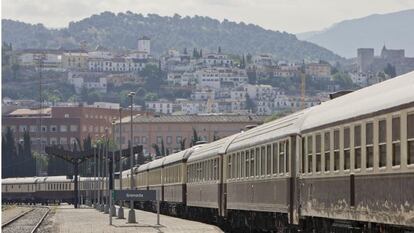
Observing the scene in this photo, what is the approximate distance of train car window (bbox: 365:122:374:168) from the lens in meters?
22.6

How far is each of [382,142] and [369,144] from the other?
90 centimetres

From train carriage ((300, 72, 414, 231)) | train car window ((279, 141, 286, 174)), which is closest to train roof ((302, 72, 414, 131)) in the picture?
train carriage ((300, 72, 414, 231))

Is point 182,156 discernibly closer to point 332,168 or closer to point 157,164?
point 157,164

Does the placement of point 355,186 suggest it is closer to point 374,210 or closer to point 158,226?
point 374,210

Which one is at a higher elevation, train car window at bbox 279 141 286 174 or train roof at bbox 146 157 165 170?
train car window at bbox 279 141 286 174

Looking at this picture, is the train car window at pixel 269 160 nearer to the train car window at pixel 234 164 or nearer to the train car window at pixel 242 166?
the train car window at pixel 242 166

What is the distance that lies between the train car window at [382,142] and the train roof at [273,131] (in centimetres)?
788

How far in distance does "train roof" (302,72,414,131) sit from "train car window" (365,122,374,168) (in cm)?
25

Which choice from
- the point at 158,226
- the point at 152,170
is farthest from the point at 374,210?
the point at 152,170

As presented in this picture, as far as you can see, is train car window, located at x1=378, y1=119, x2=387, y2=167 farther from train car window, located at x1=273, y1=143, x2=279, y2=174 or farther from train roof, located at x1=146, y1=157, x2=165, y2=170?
train roof, located at x1=146, y1=157, x2=165, y2=170

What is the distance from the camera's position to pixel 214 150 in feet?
166

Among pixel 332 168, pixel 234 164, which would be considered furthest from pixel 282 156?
pixel 234 164

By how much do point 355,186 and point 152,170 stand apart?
228 ft

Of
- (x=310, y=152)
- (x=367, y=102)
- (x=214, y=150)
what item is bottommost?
(x=214, y=150)
